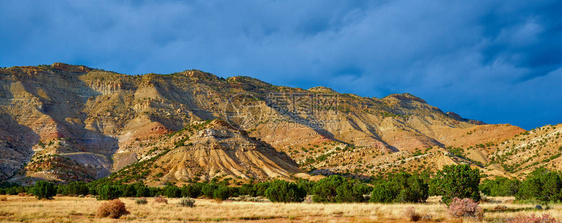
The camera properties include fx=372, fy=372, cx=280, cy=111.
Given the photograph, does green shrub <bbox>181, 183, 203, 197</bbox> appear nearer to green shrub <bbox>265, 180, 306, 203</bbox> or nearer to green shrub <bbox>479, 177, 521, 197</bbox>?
green shrub <bbox>265, 180, 306, 203</bbox>

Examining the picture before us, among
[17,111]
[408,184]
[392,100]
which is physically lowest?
[408,184]

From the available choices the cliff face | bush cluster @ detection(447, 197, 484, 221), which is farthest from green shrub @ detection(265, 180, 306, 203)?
the cliff face

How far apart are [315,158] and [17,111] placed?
7980 cm

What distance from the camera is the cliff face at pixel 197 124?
247 ft

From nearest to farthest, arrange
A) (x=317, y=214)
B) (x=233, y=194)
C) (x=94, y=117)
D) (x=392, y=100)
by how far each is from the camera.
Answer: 1. (x=317, y=214)
2. (x=233, y=194)
3. (x=94, y=117)
4. (x=392, y=100)

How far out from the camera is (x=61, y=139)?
88375mm

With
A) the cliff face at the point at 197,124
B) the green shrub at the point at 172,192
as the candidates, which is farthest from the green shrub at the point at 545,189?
the cliff face at the point at 197,124

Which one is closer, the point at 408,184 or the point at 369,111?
the point at 408,184

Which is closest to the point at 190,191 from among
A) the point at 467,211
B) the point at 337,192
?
the point at 337,192

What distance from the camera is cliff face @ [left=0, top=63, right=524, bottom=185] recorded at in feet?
247

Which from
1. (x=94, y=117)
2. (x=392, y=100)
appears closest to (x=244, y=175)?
(x=94, y=117)

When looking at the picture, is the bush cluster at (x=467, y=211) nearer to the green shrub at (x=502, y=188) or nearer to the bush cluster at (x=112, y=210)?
the bush cluster at (x=112, y=210)

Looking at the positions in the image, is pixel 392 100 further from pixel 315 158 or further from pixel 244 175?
pixel 244 175

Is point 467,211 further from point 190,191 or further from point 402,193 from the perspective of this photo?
point 190,191
